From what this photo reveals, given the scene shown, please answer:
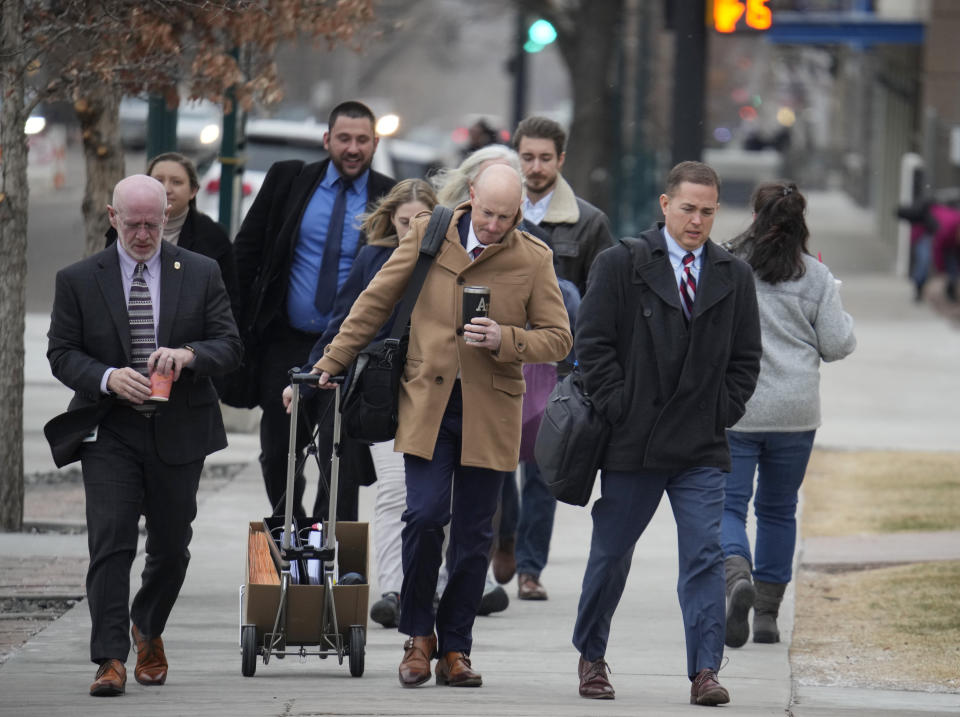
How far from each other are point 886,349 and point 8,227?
41.0ft

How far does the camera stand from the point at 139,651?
6273 mm

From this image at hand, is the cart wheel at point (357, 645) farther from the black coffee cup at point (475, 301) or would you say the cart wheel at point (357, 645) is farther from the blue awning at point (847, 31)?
the blue awning at point (847, 31)

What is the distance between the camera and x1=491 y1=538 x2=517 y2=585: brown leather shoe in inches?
329

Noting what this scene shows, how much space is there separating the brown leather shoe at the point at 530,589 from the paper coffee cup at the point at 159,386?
2.75 m

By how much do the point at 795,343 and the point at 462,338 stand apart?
Answer: 1.63 m

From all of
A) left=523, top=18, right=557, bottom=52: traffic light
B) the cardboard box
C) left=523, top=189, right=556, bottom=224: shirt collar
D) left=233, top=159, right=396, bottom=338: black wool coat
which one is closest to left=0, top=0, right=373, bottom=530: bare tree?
left=233, top=159, right=396, bottom=338: black wool coat

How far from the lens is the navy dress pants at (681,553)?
6.06m

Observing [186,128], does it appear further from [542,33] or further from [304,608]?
[304,608]

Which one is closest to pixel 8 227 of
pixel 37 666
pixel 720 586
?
pixel 37 666

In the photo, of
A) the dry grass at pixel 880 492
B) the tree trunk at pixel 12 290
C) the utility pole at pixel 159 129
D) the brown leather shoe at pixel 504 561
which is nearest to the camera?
the brown leather shoe at pixel 504 561

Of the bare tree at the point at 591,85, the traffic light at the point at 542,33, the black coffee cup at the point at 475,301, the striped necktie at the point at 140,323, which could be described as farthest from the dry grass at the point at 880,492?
the bare tree at the point at 591,85

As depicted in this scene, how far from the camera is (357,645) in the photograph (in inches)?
247

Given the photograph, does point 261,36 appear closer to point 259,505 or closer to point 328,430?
point 259,505

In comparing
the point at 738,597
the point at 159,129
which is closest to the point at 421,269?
the point at 738,597
